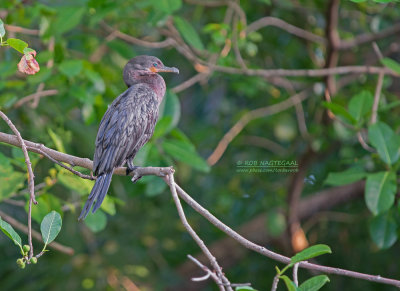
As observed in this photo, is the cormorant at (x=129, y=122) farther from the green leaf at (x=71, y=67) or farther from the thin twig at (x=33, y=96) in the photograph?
the thin twig at (x=33, y=96)

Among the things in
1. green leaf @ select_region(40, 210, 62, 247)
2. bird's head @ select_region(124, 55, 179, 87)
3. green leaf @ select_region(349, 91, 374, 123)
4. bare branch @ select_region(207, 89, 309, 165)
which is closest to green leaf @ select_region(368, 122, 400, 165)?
green leaf @ select_region(349, 91, 374, 123)

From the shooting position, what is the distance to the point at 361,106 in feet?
11.2

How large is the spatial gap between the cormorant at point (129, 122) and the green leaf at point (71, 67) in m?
0.30

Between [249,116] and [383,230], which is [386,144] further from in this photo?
[249,116]

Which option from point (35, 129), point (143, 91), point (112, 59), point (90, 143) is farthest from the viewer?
point (112, 59)

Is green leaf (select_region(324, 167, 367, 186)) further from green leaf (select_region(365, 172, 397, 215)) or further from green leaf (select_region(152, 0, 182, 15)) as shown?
green leaf (select_region(152, 0, 182, 15))

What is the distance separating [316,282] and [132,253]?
3.20 m

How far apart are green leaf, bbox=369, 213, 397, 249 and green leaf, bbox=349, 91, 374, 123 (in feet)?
1.92

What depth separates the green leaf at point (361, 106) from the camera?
134 inches

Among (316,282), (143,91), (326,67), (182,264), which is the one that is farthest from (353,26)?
(316,282)

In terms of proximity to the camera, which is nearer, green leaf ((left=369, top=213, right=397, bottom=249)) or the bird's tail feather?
the bird's tail feather

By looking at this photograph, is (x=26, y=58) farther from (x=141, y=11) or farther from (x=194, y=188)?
(x=194, y=188)

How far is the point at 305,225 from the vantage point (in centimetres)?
524

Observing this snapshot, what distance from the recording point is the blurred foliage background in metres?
3.81
